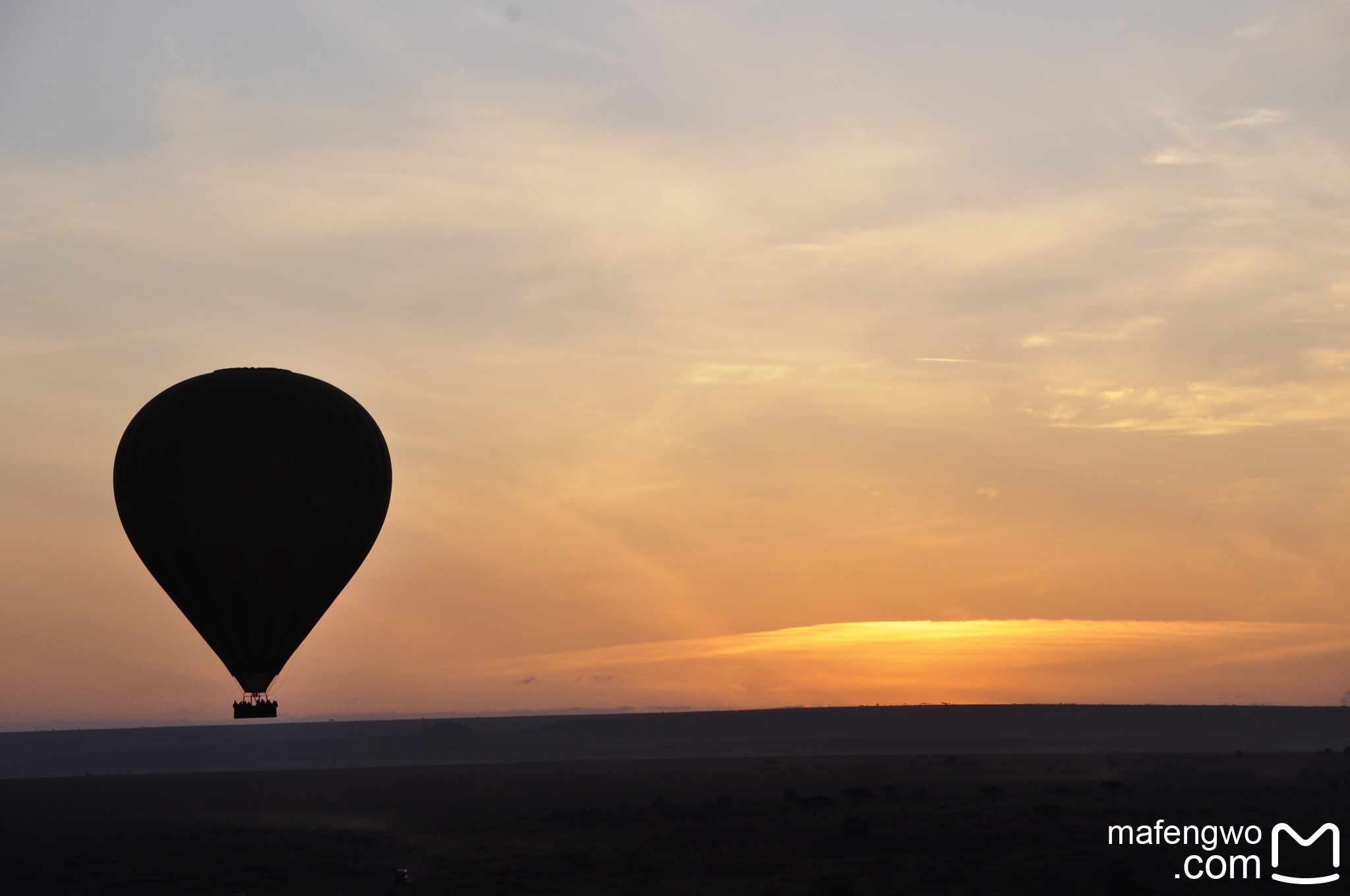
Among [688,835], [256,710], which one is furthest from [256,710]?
[688,835]

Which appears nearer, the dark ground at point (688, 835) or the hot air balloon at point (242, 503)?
the hot air balloon at point (242, 503)

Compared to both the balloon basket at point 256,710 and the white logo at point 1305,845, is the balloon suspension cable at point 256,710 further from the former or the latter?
the white logo at point 1305,845

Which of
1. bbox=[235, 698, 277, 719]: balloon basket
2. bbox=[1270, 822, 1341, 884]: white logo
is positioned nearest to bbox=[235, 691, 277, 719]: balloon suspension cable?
bbox=[235, 698, 277, 719]: balloon basket

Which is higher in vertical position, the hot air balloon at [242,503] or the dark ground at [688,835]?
the hot air balloon at [242,503]

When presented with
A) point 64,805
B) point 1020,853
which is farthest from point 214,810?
point 1020,853

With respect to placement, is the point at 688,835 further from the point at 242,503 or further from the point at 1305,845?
the point at 242,503

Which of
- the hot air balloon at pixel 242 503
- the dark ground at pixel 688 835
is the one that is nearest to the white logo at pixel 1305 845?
the dark ground at pixel 688 835

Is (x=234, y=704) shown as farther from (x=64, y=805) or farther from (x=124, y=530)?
(x=64, y=805)
